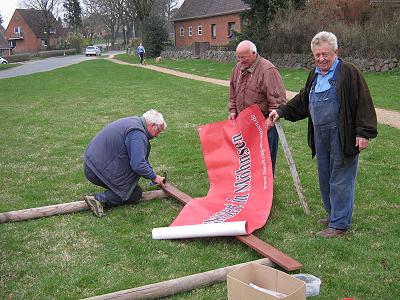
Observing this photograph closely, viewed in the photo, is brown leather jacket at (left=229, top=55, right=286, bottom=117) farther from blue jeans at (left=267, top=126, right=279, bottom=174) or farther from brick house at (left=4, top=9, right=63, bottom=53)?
brick house at (left=4, top=9, right=63, bottom=53)

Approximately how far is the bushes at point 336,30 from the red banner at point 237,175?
18.1 m

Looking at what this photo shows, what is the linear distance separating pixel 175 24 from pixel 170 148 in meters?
53.6

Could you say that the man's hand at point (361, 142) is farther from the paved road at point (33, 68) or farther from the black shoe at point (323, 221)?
the paved road at point (33, 68)

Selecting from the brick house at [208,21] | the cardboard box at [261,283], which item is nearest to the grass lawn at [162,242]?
the cardboard box at [261,283]

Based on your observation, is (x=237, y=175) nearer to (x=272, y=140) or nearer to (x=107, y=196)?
(x=272, y=140)

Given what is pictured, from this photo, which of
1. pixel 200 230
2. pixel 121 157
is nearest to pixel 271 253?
pixel 200 230

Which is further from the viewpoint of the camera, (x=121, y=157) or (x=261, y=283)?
(x=121, y=157)

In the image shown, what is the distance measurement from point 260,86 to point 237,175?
1197 mm

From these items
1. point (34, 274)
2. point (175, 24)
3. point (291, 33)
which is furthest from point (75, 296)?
point (175, 24)

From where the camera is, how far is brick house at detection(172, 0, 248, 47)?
48.2 m

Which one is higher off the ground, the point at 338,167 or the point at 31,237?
the point at 338,167

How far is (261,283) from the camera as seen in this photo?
12.3 feet

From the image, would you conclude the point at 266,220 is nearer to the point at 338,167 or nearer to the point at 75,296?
the point at 338,167

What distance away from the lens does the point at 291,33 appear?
27516 millimetres
